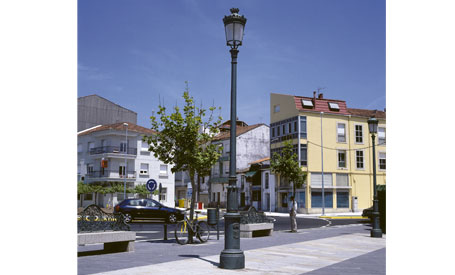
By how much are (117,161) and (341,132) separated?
27.3 metres

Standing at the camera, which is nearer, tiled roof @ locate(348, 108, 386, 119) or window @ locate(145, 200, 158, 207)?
window @ locate(145, 200, 158, 207)

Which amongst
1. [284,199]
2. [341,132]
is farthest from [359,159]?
[284,199]

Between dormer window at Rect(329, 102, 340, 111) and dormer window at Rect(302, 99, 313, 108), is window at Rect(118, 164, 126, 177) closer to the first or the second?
dormer window at Rect(302, 99, 313, 108)

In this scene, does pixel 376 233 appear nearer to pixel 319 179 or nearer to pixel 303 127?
pixel 319 179

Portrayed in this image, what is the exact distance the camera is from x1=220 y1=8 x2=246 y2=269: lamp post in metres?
8.49

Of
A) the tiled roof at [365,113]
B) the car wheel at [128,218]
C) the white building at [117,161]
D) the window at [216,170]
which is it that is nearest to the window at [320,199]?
the tiled roof at [365,113]

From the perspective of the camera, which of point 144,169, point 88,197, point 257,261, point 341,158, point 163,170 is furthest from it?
point 163,170

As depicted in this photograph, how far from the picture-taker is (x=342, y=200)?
156 ft

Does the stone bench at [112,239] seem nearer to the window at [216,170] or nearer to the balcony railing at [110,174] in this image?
the balcony railing at [110,174]

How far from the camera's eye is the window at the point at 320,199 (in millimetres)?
46000

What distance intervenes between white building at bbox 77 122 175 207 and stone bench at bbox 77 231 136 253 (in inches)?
1725

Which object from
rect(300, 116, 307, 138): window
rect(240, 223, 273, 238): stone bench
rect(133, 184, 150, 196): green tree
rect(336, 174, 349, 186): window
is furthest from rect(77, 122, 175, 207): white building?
rect(240, 223, 273, 238): stone bench
